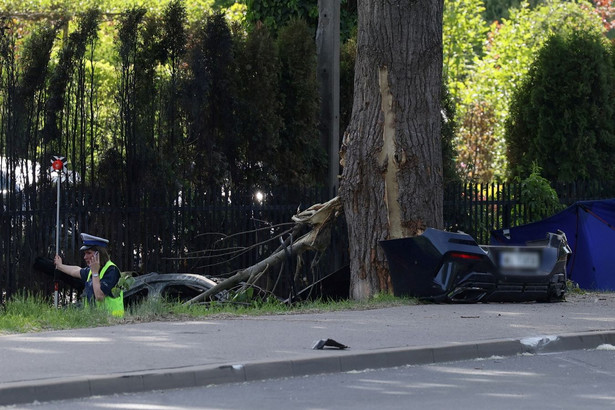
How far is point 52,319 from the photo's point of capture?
11438 millimetres

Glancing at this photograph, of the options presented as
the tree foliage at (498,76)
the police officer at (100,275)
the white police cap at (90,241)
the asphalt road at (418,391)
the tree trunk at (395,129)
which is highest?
the tree foliage at (498,76)

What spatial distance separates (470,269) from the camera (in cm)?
1366

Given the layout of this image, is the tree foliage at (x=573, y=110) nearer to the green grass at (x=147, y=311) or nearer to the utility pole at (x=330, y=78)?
the utility pole at (x=330, y=78)

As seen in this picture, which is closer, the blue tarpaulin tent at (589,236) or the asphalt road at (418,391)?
the asphalt road at (418,391)

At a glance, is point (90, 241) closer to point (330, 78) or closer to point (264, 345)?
point (264, 345)

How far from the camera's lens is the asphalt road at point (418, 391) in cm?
765

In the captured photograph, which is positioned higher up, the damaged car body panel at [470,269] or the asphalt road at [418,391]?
the damaged car body panel at [470,269]

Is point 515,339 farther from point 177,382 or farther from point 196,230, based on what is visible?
point 196,230

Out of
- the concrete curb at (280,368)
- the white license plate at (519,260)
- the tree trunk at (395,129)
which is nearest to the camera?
the concrete curb at (280,368)

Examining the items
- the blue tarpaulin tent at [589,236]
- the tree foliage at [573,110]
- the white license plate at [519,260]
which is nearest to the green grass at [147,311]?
the white license plate at [519,260]

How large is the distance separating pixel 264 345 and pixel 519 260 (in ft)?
16.2

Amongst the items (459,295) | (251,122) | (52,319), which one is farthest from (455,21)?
(52,319)

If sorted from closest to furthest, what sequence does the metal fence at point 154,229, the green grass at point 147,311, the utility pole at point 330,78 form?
the green grass at point 147,311
the metal fence at point 154,229
the utility pole at point 330,78

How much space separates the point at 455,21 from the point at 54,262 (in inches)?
1067
